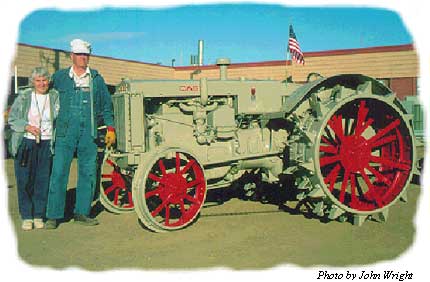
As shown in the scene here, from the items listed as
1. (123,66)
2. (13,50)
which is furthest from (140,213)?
(123,66)

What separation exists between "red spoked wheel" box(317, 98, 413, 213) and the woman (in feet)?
9.88

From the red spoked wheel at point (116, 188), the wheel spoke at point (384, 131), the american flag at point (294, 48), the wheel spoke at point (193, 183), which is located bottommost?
the red spoked wheel at point (116, 188)

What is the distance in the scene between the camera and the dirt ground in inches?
162

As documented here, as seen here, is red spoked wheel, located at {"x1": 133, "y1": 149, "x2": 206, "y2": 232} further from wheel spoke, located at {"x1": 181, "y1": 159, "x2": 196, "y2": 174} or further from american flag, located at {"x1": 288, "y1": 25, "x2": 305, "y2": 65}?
american flag, located at {"x1": 288, "y1": 25, "x2": 305, "y2": 65}

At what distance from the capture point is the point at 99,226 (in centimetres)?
536

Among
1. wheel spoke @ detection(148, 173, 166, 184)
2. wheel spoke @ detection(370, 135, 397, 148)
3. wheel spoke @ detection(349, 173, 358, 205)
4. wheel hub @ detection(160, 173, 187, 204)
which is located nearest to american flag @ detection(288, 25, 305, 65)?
wheel spoke @ detection(370, 135, 397, 148)

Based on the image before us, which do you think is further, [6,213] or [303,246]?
[303,246]

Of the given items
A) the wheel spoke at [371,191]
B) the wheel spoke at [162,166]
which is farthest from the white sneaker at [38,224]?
the wheel spoke at [371,191]

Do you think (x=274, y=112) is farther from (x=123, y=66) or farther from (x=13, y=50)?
(x=123, y=66)

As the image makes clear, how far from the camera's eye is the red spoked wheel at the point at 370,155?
5277mm

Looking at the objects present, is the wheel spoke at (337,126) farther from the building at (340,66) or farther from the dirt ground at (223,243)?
the building at (340,66)

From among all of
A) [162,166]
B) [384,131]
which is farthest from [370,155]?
[162,166]

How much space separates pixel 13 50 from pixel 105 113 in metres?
1.41

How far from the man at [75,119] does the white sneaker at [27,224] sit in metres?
0.17
